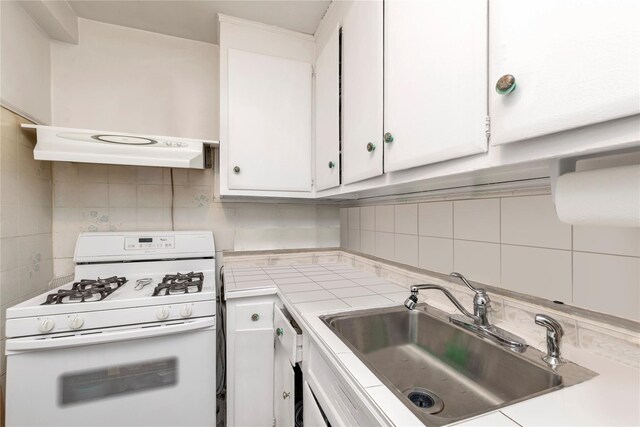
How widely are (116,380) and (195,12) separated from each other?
5.97 feet

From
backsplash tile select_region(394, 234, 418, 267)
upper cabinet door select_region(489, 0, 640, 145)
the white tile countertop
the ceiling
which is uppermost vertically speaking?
the ceiling

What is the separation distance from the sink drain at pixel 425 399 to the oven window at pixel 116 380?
98 centimetres

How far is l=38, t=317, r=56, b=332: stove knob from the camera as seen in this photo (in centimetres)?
103

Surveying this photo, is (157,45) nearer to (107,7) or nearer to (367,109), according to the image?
(107,7)

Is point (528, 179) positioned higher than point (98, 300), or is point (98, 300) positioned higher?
point (528, 179)

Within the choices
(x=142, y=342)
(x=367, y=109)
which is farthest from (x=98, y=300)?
(x=367, y=109)

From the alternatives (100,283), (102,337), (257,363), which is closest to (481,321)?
(257,363)

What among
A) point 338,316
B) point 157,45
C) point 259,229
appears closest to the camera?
point 338,316

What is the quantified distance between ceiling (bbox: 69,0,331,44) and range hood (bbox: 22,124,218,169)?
707mm

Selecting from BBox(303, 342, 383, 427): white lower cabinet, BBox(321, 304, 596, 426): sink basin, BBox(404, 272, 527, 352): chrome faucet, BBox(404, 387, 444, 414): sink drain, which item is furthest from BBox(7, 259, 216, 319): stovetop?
BBox(404, 272, 527, 352): chrome faucet

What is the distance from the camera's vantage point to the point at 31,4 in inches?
49.3

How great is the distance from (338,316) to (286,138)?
1.04 meters

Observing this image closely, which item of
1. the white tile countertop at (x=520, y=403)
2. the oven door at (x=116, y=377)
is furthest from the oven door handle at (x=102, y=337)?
the white tile countertop at (x=520, y=403)

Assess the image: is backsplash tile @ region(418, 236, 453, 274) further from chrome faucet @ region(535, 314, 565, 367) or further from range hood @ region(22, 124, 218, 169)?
range hood @ region(22, 124, 218, 169)
